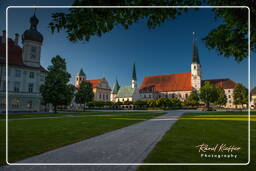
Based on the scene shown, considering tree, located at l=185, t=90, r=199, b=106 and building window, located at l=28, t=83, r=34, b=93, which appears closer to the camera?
building window, located at l=28, t=83, r=34, b=93

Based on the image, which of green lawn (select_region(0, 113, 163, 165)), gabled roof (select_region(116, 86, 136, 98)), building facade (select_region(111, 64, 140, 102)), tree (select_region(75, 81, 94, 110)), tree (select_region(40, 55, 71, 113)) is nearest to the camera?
building facade (select_region(111, 64, 140, 102))

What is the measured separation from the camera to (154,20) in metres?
3.74

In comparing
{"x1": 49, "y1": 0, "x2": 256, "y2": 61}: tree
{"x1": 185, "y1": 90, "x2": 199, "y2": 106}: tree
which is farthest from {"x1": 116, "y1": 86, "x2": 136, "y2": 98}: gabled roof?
{"x1": 185, "y1": 90, "x2": 199, "y2": 106}: tree

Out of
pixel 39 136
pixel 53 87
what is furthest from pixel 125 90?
pixel 53 87

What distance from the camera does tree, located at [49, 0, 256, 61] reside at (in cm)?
324

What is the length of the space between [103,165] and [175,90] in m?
65.9

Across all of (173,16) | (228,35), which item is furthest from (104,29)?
(228,35)

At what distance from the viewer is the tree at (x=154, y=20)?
127 inches

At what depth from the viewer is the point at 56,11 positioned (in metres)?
3.29

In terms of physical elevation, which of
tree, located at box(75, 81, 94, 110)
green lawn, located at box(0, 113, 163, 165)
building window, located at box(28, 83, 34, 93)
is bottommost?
green lawn, located at box(0, 113, 163, 165)

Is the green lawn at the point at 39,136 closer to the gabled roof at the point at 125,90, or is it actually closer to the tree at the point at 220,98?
the gabled roof at the point at 125,90

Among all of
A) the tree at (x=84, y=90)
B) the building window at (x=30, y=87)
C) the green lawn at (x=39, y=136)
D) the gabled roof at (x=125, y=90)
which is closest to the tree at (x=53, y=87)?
the building window at (x=30, y=87)

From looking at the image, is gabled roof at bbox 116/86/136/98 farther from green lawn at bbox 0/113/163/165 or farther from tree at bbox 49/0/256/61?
green lawn at bbox 0/113/163/165

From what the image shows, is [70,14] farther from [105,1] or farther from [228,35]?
[228,35]
